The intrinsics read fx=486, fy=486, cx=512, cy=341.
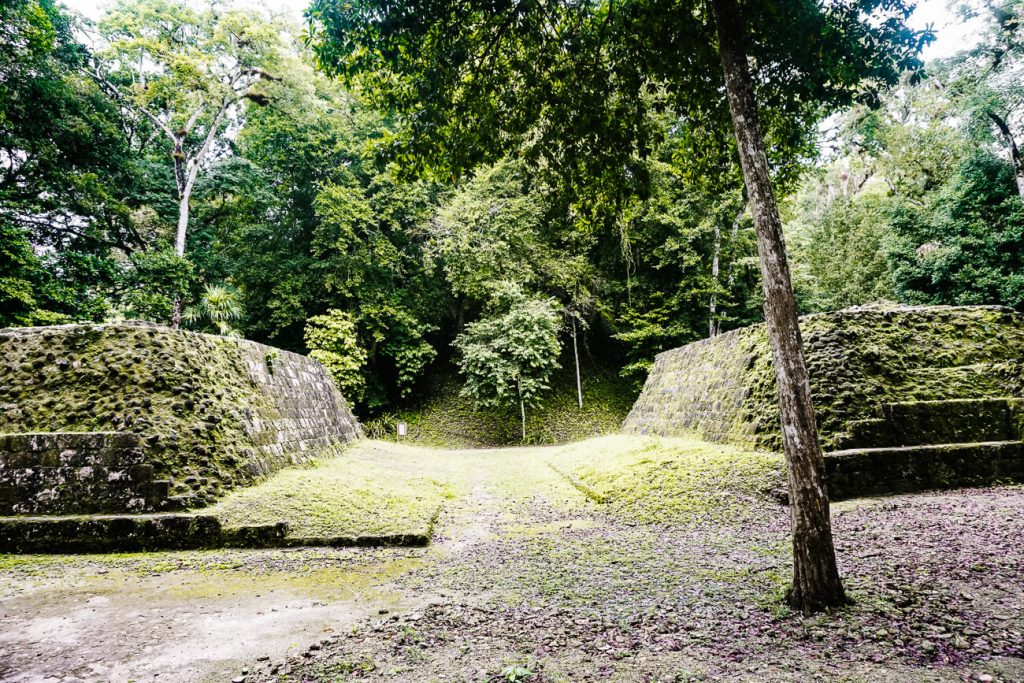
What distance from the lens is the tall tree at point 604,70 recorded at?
15.2 ft

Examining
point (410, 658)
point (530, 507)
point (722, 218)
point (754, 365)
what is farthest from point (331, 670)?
point (722, 218)

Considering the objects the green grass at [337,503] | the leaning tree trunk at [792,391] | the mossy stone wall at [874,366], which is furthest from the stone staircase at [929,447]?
the green grass at [337,503]

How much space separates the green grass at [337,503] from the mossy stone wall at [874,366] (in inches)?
227

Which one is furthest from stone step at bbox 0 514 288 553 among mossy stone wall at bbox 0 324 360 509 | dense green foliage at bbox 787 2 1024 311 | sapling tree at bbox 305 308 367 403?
dense green foliage at bbox 787 2 1024 311

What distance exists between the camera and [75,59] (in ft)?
54.8

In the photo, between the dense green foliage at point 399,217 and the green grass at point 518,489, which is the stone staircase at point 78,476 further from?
the dense green foliage at point 399,217

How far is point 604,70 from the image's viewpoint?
5.51m

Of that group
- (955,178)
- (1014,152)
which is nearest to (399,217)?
(955,178)

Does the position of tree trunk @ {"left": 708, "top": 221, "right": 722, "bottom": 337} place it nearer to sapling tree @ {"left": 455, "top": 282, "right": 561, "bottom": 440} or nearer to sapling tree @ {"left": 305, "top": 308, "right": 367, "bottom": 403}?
sapling tree @ {"left": 455, "top": 282, "right": 561, "bottom": 440}

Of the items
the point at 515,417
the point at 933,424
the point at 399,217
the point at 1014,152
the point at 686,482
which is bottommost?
the point at 686,482

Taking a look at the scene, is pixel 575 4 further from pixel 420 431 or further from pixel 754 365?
pixel 420 431

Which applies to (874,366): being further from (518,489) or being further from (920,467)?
(518,489)

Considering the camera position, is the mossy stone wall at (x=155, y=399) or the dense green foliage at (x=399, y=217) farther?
the dense green foliage at (x=399, y=217)

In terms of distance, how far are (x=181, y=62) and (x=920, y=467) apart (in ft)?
78.5
